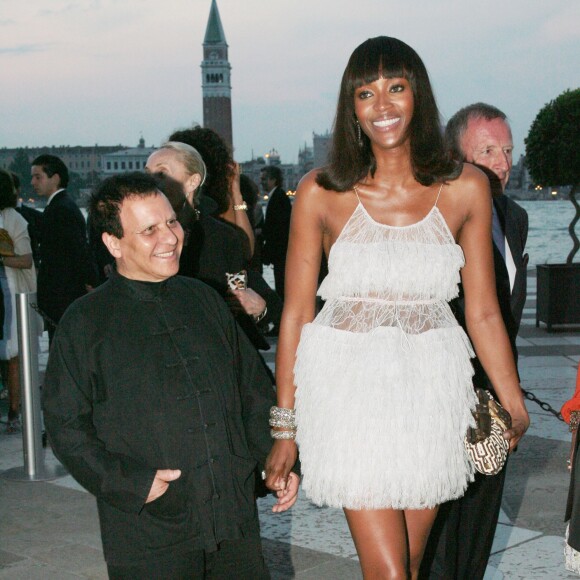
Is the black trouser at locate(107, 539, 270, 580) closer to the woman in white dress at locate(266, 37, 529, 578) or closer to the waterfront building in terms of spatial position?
the woman in white dress at locate(266, 37, 529, 578)

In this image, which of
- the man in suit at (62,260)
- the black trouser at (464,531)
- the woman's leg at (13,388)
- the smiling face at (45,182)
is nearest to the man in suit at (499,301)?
the black trouser at (464,531)

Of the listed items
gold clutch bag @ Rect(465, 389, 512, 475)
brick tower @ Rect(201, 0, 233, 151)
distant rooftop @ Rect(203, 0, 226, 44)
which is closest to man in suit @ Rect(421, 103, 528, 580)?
gold clutch bag @ Rect(465, 389, 512, 475)

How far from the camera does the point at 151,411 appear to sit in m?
2.47

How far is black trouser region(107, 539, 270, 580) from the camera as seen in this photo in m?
2.46

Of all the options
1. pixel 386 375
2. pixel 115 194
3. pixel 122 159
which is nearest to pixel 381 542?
pixel 386 375

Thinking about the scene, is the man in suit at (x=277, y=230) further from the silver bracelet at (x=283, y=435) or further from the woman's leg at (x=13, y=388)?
the silver bracelet at (x=283, y=435)

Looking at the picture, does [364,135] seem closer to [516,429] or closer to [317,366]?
[317,366]

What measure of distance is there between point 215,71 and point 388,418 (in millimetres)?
145568

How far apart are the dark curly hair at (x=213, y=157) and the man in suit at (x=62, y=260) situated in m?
2.93

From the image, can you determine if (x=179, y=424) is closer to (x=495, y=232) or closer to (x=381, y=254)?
(x=381, y=254)

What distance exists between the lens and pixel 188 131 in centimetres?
414

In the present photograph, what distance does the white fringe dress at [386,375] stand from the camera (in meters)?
2.65

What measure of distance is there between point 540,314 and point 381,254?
878 cm

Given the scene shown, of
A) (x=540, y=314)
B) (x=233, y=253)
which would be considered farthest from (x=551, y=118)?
(x=233, y=253)
